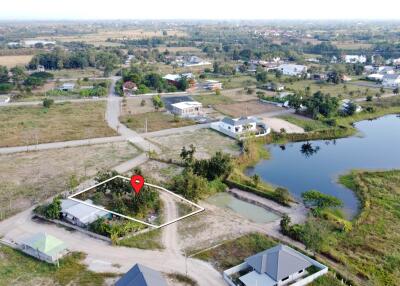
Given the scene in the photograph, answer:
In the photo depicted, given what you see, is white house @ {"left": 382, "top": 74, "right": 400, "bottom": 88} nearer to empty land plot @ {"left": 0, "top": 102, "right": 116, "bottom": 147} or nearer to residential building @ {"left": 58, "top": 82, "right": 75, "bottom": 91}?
empty land plot @ {"left": 0, "top": 102, "right": 116, "bottom": 147}

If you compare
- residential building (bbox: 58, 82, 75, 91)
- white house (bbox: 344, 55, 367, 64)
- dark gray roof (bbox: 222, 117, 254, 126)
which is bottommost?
residential building (bbox: 58, 82, 75, 91)

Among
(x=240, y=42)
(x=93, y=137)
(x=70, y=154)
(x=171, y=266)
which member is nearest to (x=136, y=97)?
(x=93, y=137)

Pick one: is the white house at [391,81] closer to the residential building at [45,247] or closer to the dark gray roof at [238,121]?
the dark gray roof at [238,121]

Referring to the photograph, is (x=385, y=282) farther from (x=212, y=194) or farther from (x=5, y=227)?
(x=5, y=227)

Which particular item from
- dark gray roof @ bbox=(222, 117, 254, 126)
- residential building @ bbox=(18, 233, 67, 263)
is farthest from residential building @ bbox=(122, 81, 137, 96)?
residential building @ bbox=(18, 233, 67, 263)

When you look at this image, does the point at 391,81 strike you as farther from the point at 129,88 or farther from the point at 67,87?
the point at 67,87

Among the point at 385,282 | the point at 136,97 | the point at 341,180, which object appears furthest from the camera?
the point at 136,97
